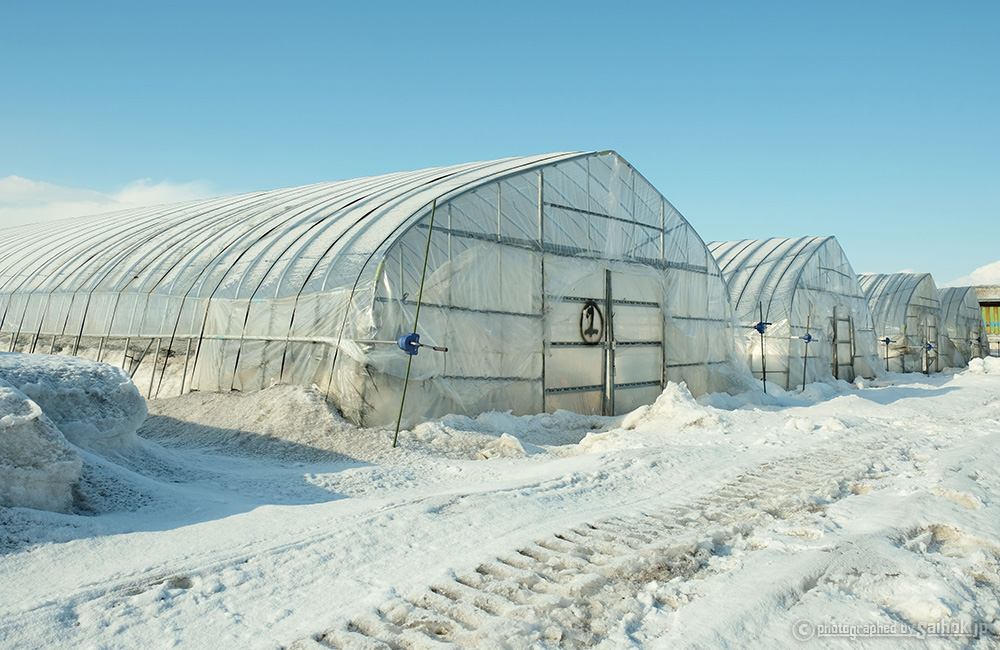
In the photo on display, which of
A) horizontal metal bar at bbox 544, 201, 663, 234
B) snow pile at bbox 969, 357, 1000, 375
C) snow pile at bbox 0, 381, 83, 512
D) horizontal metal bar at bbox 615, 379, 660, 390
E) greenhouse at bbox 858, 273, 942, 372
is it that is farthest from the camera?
greenhouse at bbox 858, 273, 942, 372

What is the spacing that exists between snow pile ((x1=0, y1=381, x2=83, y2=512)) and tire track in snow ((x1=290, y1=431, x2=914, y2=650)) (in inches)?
107

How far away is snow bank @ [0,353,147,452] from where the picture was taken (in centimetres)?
632

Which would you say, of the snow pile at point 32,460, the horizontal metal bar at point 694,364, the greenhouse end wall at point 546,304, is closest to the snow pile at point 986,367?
the greenhouse end wall at point 546,304

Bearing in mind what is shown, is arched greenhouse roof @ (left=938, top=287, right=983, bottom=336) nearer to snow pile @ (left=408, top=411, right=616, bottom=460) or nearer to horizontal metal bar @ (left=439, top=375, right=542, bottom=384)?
snow pile @ (left=408, top=411, right=616, bottom=460)

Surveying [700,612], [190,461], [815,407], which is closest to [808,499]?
[700,612]

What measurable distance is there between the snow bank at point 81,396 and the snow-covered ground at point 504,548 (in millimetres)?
115

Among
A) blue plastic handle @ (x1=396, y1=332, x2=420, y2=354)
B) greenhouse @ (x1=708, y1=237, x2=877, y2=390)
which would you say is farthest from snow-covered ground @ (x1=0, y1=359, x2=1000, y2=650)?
greenhouse @ (x1=708, y1=237, x2=877, y2=390)

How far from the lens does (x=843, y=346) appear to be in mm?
23797

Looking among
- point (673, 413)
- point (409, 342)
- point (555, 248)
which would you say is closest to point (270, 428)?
point (409, 342)

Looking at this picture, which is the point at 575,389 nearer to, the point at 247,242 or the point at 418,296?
the point at 418,296

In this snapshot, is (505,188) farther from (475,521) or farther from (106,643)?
(106,643)

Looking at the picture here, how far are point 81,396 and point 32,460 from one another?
1683 mm

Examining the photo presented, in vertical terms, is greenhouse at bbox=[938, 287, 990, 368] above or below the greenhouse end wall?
above

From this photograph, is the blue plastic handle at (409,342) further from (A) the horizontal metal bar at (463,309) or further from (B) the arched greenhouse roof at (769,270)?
(B) the arched greenhouse roof at (769,270)
